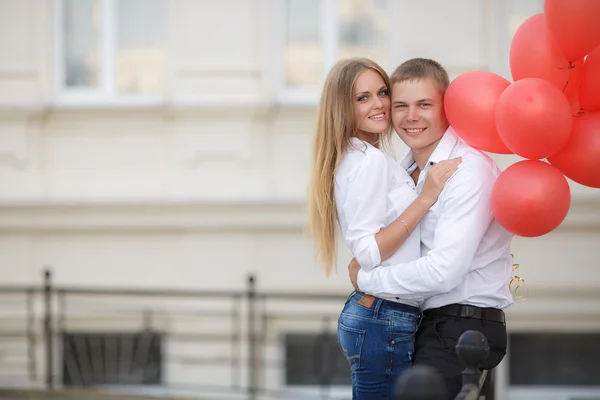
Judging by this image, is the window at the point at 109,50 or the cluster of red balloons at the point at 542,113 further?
the window at the point at 109,50

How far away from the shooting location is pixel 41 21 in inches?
325

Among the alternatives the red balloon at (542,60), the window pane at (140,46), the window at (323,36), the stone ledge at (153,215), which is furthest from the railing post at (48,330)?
the red balloon at (542,60)

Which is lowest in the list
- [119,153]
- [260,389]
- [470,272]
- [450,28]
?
[260,389]

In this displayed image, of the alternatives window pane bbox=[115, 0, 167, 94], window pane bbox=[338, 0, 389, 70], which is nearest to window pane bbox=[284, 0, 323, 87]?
window pane bbox=[338, 0, 389, 70]

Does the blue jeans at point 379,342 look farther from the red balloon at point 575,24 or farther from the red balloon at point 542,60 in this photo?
the red balloon at point 575,24

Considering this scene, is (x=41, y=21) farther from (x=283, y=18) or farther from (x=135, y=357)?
(x=135, y=357)

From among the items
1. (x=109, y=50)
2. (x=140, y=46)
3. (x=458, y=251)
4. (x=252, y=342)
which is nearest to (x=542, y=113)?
(x=458, y=251)

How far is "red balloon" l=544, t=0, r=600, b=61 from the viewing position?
3.32m

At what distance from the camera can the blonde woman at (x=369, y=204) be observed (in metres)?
3.52

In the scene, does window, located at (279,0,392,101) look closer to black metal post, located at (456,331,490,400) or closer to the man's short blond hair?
the man's short blond hair

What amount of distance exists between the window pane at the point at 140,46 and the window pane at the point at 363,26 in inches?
59.4

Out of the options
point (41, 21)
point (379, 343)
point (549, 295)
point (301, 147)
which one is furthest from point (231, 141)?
point (379, 343)

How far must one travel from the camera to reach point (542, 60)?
3480 millimetres

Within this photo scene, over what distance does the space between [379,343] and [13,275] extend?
5.41 metres
